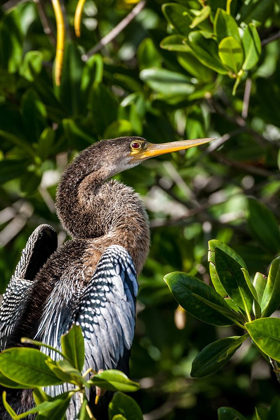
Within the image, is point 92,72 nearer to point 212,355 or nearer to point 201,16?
point 201,16

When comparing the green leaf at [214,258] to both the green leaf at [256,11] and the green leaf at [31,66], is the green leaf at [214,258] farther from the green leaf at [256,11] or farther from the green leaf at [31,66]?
the green leaf at [31,66]

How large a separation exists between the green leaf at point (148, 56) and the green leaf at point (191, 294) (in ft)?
5.76

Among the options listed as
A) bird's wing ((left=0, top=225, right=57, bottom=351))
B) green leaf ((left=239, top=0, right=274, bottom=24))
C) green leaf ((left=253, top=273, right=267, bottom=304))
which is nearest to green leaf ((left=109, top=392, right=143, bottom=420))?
green leaf ((left=253, top=273, right=267, bottom=304))

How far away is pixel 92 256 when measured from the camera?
8.73 ft

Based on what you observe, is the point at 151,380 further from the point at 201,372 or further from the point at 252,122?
the point at 201,372

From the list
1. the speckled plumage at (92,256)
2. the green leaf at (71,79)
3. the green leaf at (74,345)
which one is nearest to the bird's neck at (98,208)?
the speckled plumage at (92,256)

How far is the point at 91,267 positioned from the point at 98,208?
15.8 inches

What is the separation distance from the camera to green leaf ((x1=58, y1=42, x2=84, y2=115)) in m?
3.29

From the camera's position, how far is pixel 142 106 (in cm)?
328

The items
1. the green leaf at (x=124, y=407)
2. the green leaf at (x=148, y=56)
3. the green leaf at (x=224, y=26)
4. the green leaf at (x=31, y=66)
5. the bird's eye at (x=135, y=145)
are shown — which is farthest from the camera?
the green leaf at (x=148, y=56)

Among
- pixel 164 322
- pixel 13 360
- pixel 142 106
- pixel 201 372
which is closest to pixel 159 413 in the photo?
Result: pixel 164 322

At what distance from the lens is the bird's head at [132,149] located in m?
3.03

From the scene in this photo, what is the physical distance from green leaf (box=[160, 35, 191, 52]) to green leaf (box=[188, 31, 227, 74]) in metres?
0.10

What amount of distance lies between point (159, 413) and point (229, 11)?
2342mm
